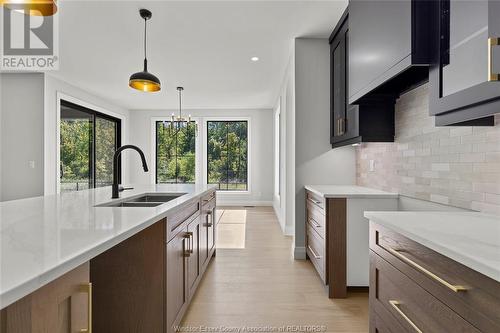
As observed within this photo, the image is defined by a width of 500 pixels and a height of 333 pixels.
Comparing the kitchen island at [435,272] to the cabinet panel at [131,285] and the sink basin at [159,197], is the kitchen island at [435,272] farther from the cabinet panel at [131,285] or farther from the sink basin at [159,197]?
the sink basin at [159,197]

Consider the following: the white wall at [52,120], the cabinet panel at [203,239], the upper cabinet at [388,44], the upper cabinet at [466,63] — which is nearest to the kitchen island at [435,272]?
the upper cabinet at [466,63]

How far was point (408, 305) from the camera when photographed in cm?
104

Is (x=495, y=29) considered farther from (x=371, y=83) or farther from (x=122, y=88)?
(x=122, y=88)

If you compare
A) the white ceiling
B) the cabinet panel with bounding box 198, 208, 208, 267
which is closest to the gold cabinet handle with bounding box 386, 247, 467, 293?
the cabinet panel with bounding box 198, 208, 208, 267

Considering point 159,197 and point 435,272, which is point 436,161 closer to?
point 435,272

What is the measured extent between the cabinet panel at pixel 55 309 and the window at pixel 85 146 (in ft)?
18.2

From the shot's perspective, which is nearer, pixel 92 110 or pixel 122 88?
pixel 122 88

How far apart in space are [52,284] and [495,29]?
152cm

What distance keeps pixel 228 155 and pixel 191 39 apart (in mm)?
4611

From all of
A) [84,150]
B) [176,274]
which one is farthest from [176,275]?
[84,150]

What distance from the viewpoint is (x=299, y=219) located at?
3.39 metres

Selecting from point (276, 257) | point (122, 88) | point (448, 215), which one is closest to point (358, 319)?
point (448, 215)

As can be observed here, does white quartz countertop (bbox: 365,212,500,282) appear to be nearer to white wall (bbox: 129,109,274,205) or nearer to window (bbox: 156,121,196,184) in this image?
white wall (bbox: 129,109,274,205)

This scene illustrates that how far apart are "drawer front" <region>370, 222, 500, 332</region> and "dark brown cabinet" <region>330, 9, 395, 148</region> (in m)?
1.36
